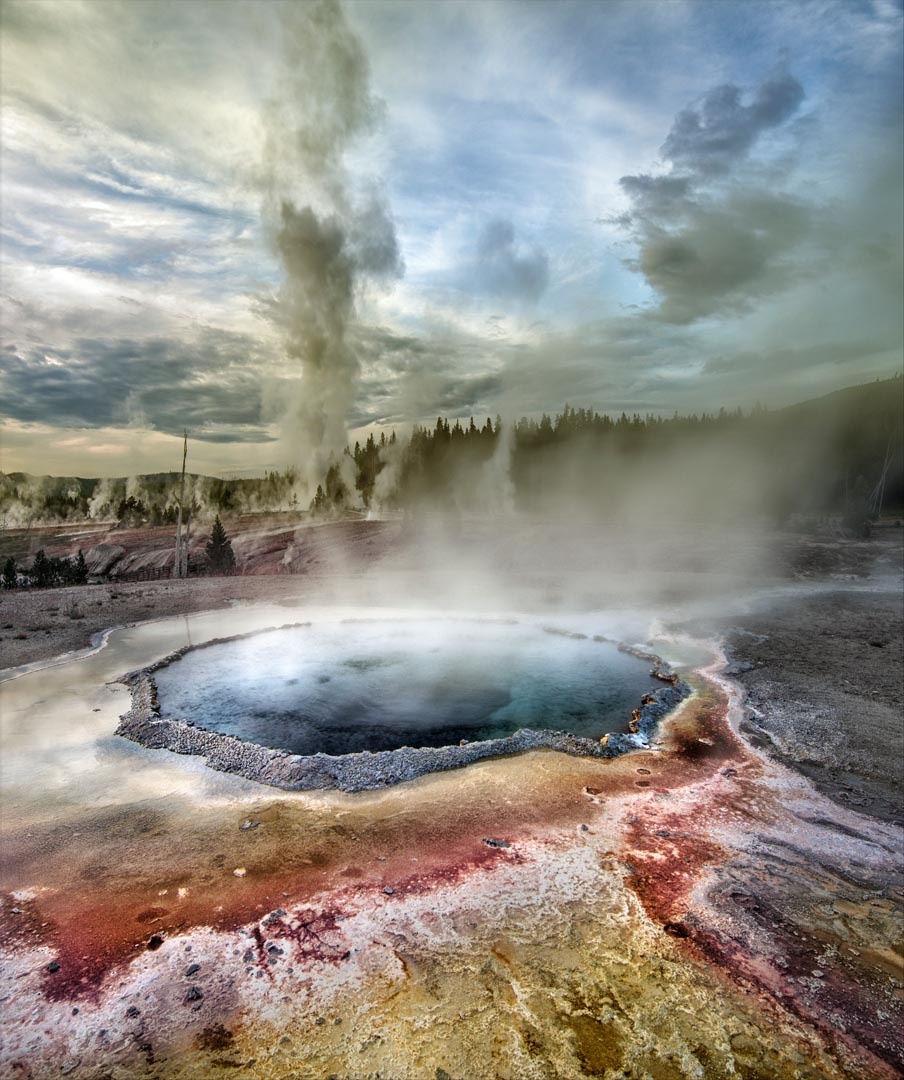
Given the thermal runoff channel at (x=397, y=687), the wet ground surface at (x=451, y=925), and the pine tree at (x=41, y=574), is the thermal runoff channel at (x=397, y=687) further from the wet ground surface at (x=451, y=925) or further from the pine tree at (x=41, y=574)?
the pine tree at (x=41, y=574)

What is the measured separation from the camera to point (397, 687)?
11961 mm

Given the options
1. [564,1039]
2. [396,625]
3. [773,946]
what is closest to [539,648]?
[396,625]

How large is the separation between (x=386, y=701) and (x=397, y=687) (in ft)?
2.62

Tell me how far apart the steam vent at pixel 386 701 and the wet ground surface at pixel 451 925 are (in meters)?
0.59

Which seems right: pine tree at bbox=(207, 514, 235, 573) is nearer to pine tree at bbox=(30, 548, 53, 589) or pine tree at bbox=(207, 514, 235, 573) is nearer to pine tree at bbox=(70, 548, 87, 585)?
pine tree at bbox=(70, 548, 87, 585)

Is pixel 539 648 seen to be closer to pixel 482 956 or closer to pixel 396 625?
pixel 396 625

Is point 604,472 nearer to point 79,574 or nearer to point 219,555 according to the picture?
point 219,555

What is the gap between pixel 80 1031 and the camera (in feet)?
13.0

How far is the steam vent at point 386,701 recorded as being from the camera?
28.0ft

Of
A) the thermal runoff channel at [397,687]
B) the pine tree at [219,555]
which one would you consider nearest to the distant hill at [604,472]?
the pine tree at [219,555]

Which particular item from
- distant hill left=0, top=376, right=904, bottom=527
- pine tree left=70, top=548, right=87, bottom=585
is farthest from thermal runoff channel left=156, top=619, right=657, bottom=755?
distant hill left=0, top=376, right=904, bottom=527

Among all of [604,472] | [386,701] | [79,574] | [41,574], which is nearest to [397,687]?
[386,701]

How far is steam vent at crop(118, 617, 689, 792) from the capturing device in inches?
336

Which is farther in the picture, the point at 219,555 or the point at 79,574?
the point at 219,555
